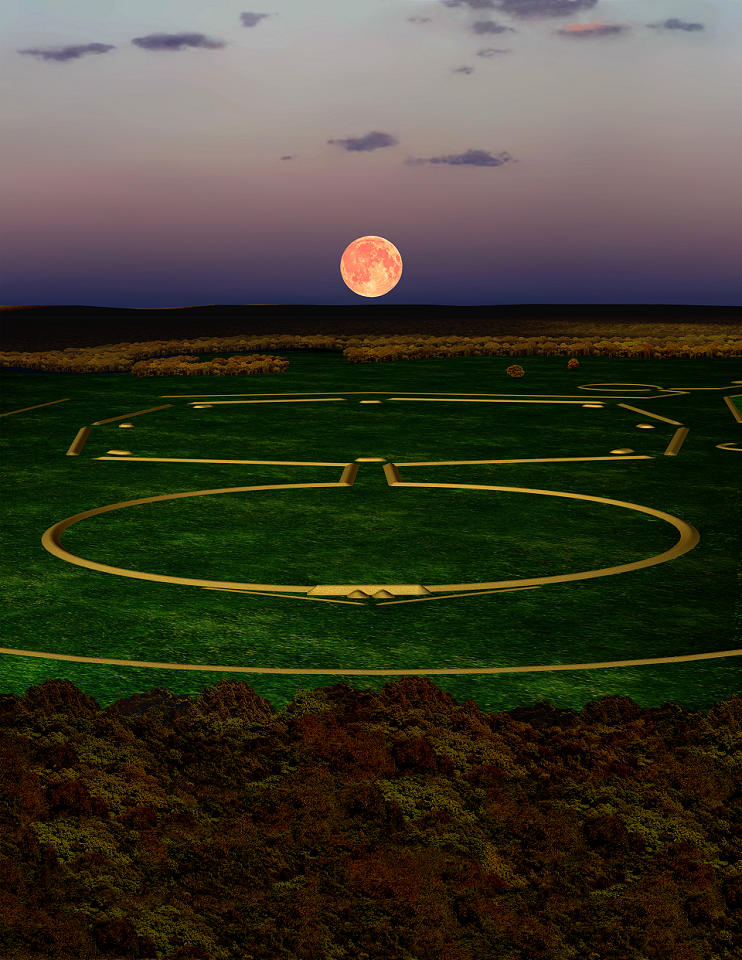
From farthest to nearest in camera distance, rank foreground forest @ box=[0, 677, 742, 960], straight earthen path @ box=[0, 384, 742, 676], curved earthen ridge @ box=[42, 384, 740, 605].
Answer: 1. curved earthen ridge @ box=[42, 384, 740, 605]
2. straight earthen path @ box=[0, 384, 742, 676]
3. foreground forest @ box=[0, 677, 742, 960]

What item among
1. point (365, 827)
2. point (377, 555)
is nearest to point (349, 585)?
point (377, 555)

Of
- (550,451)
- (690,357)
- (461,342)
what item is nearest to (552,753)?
(550,451)

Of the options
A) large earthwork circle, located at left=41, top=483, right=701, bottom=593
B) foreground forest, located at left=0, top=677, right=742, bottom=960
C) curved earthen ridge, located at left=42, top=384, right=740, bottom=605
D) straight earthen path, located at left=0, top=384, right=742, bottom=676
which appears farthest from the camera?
large earthwork circle, located at left=41, top=483, right=701, bottom=593

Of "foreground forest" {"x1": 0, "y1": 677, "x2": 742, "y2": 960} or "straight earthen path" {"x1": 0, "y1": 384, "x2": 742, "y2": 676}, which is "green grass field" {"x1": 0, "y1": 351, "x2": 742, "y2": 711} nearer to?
"straight earthen path" {"x1": 0, "y1": 384, "x2": 742, "y2": 676}

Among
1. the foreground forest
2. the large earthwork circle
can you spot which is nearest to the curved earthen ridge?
the large earthwork circle

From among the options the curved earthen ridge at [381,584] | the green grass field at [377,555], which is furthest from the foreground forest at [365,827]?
the curved earthen ridge at [381,584]

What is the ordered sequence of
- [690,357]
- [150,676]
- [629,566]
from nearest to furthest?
1. [150,676]
2. [629,566]
3. [690,357]

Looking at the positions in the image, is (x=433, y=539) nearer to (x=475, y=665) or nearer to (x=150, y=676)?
(x=475, y=665)
